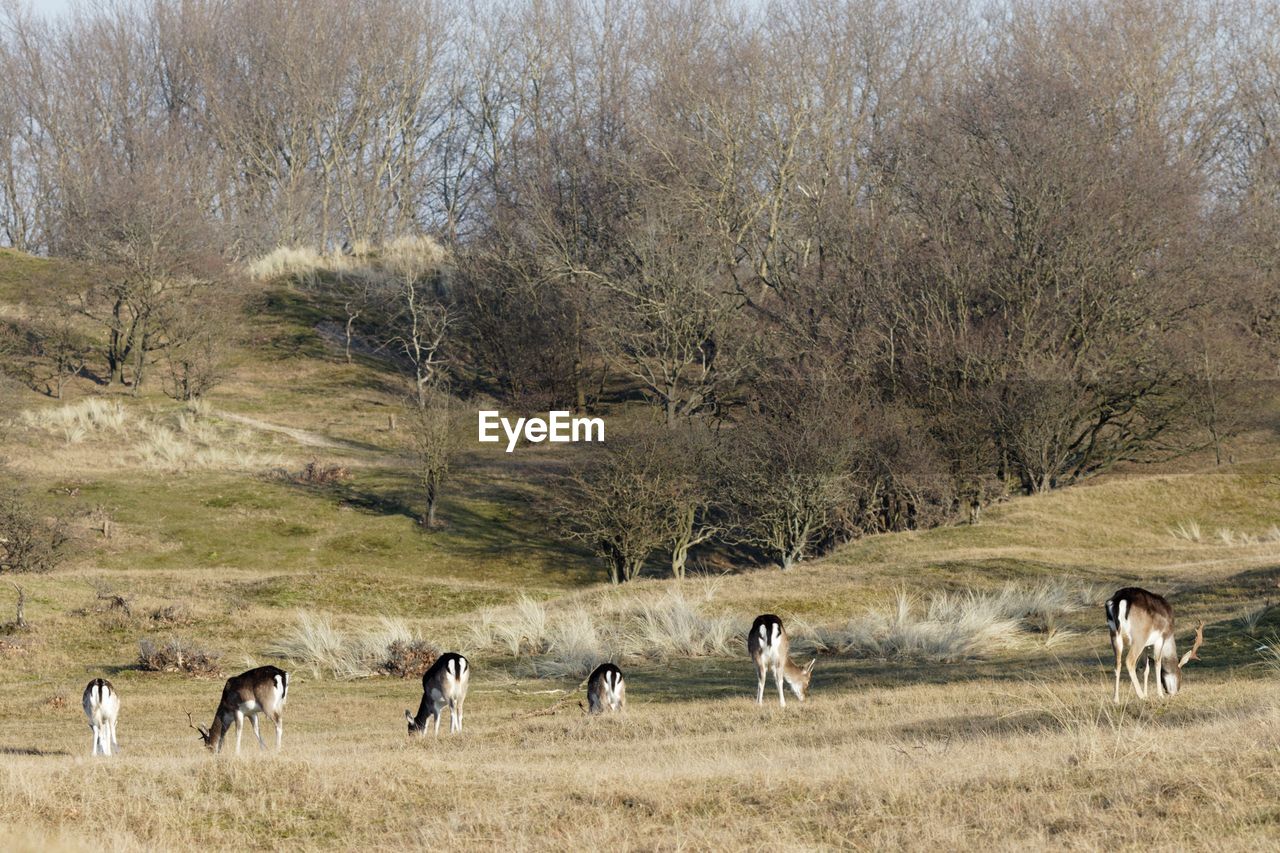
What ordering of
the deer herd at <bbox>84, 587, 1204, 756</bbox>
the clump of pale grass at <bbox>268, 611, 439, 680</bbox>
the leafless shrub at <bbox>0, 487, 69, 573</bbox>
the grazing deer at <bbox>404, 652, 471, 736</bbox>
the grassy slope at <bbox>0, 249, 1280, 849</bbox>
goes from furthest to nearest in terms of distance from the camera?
the leafless shrub at <bbox>0, 487, 69, 573</bbox> < the clump of pale grass at <bbox>268, 611, 439, 680</bbox> < the grazing deer at <bbox>404, 652, 471, 736</bbox> < the deer herd at <bbox>84, 587, 1204, 756</bbox> < the grassy slope at <bbox>0, 249, 1280, 849</bbox>

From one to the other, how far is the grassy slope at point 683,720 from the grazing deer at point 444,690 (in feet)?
2.57

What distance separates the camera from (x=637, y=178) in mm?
66312

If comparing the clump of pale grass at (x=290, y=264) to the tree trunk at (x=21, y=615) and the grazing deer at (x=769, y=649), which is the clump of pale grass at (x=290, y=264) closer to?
the tree trunk at (x=21, y=615)

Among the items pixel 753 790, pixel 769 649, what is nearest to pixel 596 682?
pixel 769 649

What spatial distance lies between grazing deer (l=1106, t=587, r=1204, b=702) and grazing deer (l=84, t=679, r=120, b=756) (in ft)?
36.8

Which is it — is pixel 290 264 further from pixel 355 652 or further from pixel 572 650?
pixel 572 650

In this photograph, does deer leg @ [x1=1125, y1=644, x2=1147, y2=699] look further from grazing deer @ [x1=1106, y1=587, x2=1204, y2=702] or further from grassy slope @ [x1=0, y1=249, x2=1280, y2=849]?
grassy slope @ [x1=0, y1=249, x2=1280, y2=849]

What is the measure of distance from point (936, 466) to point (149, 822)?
3760 centimetres

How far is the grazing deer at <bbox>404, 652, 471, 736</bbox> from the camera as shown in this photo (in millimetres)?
17297

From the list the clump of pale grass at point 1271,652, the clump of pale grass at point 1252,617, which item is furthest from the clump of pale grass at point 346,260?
the clump of pale grass at point 1271,652

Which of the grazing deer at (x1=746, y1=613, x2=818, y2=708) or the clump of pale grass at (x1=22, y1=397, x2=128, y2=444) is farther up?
the clump of pale grass at (x1=22, y1=397, x2=128, y2=444)

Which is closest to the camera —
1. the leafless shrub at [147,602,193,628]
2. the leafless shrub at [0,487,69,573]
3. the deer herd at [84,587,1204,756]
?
the deer herd at [84,587,1204,756]

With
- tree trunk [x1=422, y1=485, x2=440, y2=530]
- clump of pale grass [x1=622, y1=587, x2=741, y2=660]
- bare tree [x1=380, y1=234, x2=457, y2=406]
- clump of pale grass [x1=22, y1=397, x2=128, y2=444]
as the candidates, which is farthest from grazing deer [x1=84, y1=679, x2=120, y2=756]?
bare tree [x1=380, y1=234, x2=457, y2=406]

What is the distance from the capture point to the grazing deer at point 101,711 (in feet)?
52.1
